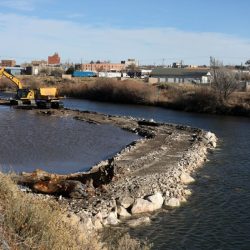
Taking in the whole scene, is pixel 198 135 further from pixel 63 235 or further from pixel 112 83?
pixel 112 83

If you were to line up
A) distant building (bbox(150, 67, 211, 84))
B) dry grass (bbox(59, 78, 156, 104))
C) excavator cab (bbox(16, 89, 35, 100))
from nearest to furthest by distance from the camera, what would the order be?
excavator cab (bbox(16, 89, 35, 100)) → dry grass (bbox(59, 78, 156, 104)) → distant building (bbox(150, 67, 211, 84))

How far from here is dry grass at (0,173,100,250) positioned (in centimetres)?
765

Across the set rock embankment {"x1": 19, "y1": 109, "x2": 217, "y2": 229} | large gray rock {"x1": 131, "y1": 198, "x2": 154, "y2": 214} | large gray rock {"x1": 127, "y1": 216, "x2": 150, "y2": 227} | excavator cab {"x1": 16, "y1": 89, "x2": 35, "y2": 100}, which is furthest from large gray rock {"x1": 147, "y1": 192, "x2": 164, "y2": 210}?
excavator cab {"x1": 16, "y1": 89, "x2": 35, "y2": 100}

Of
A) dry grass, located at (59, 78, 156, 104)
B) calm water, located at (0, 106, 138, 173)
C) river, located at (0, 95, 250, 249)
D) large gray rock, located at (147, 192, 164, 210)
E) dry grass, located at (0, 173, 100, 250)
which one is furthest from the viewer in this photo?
dry grass, located at (59, 78, 156, 104)

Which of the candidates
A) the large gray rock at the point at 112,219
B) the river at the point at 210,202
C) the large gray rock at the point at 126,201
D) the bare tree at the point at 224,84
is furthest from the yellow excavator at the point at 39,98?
the large gray rock at the point at 112,219

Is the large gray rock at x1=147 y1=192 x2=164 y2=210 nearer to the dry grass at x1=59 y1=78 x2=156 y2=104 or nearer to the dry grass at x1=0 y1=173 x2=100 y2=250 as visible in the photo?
the dry grass at x1=0 y1=173 x2=100 y2=250

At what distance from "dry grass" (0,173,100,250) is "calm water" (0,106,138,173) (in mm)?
14616

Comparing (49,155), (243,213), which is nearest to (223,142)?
(49,155)

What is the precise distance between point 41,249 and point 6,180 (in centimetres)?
344

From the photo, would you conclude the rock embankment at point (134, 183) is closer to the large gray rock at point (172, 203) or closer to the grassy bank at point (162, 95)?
the large gray rock at point (172, 203)

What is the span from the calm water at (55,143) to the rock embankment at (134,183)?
228cm

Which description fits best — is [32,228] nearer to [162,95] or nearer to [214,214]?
[214,214]

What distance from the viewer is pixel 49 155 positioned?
29.8 meters

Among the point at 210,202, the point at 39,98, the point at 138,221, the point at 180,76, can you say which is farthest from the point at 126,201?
the point at 180,76
